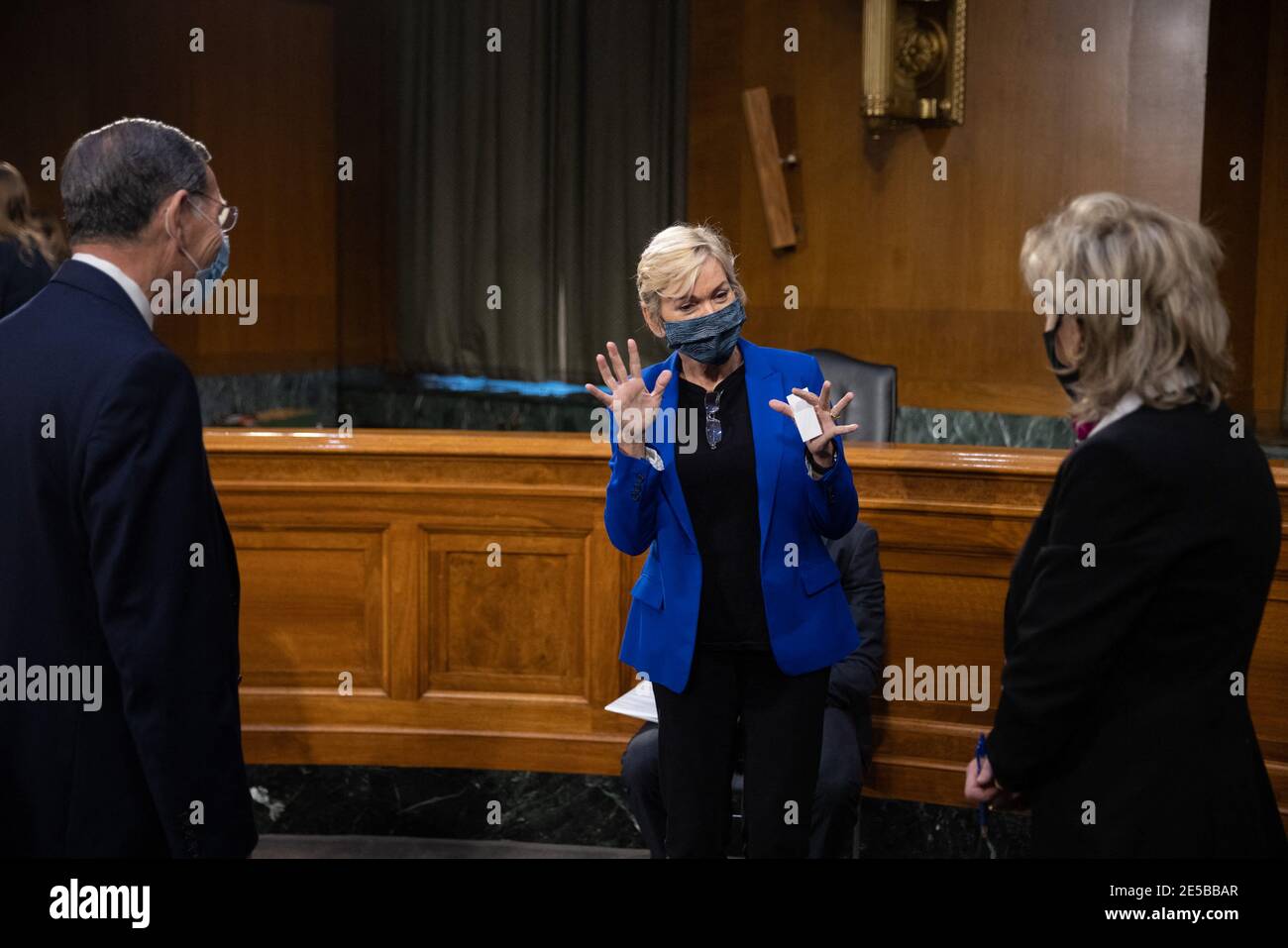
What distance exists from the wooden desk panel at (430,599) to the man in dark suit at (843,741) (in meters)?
0.37

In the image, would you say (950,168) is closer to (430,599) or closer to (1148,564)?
(430,599)

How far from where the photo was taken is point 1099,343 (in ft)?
5.78

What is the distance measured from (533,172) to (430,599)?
377 centimetres

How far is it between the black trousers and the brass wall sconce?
147 inches

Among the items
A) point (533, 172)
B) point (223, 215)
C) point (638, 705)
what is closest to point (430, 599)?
point (638, 705)

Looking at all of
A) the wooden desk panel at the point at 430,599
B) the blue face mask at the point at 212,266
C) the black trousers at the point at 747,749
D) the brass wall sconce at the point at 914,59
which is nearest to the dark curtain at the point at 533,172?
the brass wall sconce at the point at 914,59

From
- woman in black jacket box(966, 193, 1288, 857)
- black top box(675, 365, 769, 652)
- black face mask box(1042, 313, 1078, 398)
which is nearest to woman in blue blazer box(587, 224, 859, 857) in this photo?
black top box(675, 365, 769, 652)

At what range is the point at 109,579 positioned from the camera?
67.6 inches

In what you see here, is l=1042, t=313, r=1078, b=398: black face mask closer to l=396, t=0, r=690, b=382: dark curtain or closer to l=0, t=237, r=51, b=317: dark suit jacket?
l=0, t=237, r=51, b=317: dark suit jacket

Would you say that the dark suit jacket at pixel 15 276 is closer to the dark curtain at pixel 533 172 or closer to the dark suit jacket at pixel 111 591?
the dark suit jacket at pixel 111 591

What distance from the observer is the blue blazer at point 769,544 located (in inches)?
99.7

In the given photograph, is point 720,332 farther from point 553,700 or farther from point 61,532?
point 553,700
